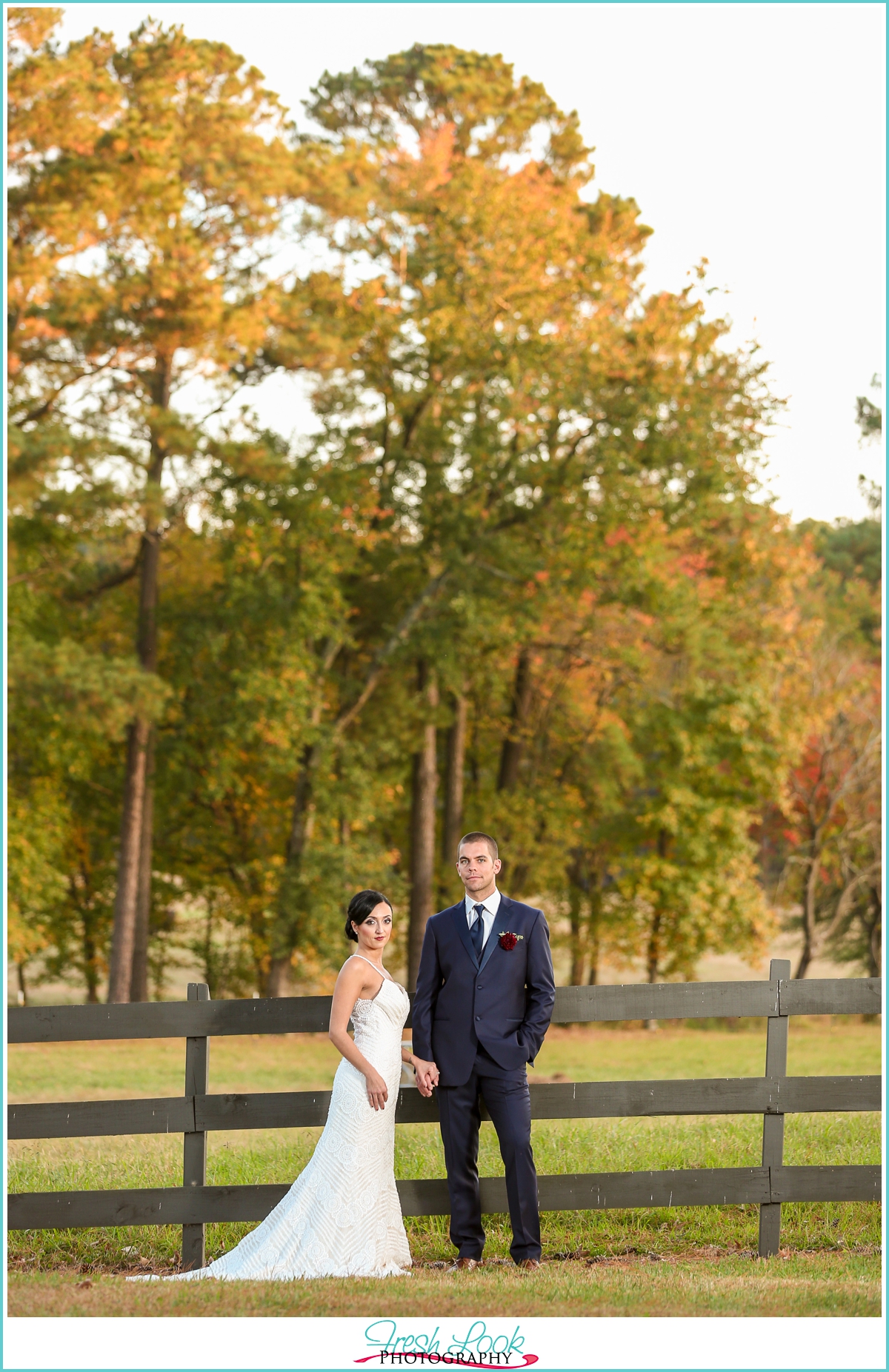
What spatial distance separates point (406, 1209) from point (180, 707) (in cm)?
1768

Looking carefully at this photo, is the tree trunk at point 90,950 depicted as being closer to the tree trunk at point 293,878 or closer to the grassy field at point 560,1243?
the tree trunk at point 293,878

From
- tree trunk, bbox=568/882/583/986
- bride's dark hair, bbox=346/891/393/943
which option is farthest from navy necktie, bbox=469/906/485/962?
tree trunk, bbox=568/882/583/986

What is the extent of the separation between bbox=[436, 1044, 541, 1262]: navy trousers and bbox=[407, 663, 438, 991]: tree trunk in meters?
16.3

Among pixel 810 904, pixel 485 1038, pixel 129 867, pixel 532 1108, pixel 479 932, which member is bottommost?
pixel 810 904

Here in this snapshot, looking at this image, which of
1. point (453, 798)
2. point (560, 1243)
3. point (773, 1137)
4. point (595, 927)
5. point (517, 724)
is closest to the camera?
point (773, 1137)

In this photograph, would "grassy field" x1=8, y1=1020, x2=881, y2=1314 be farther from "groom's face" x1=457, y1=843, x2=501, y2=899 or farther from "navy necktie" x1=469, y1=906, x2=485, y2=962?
"groom's face" x1=457, y1=843, x2=501, y2=899

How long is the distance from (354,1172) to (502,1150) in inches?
27.0

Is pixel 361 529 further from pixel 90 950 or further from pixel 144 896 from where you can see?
pixel 90 950

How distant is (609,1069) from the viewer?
1670 centimetres

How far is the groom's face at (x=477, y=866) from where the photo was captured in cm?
585

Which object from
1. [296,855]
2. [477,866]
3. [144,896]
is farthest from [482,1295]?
[144,896]

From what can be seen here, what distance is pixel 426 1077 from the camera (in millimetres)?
6059

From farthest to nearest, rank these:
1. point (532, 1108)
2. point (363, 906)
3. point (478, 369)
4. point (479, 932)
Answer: point (478, 369) → point (532, 1108) → point (479, 932) → point (363, 906)

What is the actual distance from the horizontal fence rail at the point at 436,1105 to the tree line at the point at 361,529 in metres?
13.2
